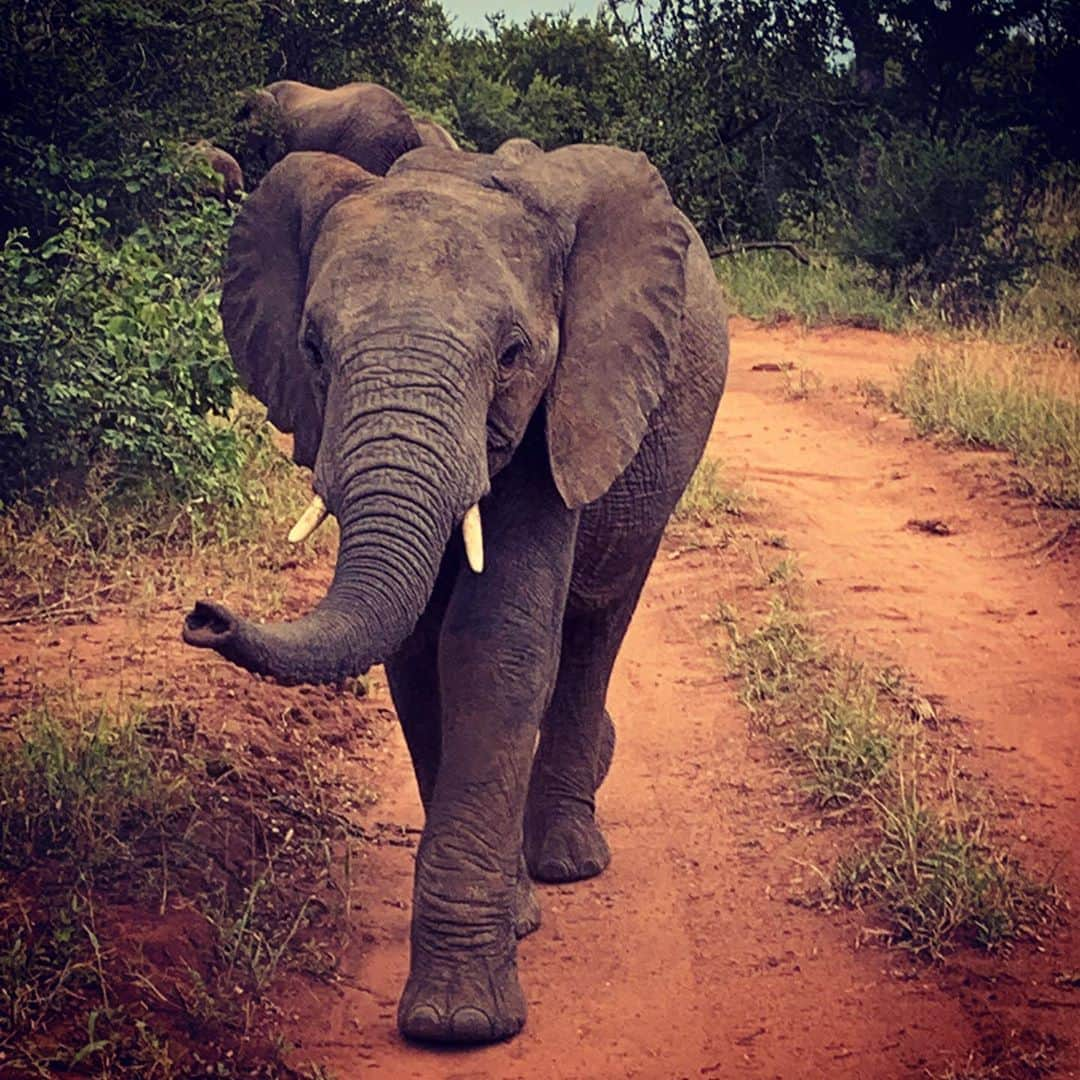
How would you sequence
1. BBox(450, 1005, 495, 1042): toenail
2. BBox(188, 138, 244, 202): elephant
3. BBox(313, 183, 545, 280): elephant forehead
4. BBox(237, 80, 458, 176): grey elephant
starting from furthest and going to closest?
1. BBox(188, 138, 244, 202): elephant
2. BBox(237, 80, 458, 176): grey elephant
3. BBox(450, 1005, 495, 1042): toenail
4. BBox(313, 183, 545, 280): elephant forehead

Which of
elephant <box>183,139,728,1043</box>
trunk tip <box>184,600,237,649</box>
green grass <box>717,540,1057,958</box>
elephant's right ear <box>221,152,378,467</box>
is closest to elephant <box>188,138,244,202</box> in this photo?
Result: green grass <box>717,540,1057,958</box>

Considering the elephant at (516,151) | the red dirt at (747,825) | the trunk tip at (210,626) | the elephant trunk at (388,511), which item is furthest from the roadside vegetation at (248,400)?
the elephant at (516,151)

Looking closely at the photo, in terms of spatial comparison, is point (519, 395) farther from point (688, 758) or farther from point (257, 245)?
point (688, 758)

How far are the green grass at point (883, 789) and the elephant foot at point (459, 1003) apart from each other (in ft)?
3.30

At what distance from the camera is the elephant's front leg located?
144 inches

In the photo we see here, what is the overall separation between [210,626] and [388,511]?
56 cm

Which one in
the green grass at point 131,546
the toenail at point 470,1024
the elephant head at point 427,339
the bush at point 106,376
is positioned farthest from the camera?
the bush at point 106,376

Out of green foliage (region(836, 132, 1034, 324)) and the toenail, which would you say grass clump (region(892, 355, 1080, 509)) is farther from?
the toenail

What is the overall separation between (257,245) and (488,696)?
1.20 metres

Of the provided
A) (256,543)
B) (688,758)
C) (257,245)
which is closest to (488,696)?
(257,245)

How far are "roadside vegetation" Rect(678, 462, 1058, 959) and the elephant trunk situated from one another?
1.66 meters

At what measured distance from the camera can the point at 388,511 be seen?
3.16m

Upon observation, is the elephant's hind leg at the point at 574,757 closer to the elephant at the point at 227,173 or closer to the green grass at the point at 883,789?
the green grass at the point at 883,789

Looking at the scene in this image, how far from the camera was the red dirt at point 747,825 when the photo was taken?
369 cm
